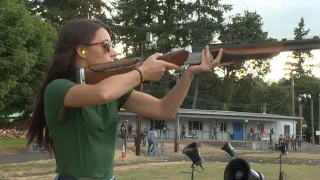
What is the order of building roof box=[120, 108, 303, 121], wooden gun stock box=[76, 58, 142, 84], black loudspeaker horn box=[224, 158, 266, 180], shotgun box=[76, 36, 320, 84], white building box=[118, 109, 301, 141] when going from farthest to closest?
building roof box=[120, 108, 303, 121], white building box=[118, 109, 301, 141], black loudspeaker horn box=[224, 158, 266, 180], shotgun box=[76, 36, 320, 84], wooden gun stock box=[76, 58, 142, 84]

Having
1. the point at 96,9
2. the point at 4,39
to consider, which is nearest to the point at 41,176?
the point at 4,39

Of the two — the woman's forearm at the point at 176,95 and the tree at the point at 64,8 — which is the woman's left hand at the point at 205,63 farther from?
the tree at the point at 64,8

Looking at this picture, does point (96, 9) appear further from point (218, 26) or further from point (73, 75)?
point (73, 75)

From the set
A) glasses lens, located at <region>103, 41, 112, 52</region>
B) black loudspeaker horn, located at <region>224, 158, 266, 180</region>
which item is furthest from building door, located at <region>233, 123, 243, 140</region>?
glasses lens, located at <region>103, 41, 112, 52</region>

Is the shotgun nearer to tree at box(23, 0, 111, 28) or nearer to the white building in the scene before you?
the white building

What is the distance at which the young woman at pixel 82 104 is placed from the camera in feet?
7.45

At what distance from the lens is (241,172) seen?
4.97 m

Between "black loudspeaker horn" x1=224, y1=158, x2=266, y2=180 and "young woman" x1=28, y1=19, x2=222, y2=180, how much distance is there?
252 centimetres

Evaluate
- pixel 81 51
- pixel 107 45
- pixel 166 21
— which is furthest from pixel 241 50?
pixel 166 21

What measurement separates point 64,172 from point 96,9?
171ft

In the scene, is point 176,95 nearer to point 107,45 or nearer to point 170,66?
point 170,66

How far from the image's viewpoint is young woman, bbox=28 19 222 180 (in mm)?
2271

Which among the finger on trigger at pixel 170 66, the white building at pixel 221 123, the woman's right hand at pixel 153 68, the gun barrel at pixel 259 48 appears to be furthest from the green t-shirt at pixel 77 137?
the white building at pixel 221 123

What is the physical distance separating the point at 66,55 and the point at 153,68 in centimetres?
49
